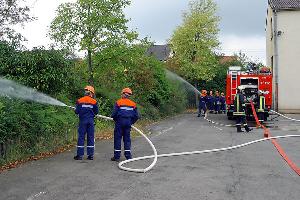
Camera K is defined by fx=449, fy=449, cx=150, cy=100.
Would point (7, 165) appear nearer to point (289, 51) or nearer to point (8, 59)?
point (8, 59)

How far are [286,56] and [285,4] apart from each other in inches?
160

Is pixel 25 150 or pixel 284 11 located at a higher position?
pixel 284 11

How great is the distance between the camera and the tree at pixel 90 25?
62.4 ft

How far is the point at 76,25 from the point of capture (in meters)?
19.4

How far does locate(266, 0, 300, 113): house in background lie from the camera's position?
33.8m

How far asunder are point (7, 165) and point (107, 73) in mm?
11569

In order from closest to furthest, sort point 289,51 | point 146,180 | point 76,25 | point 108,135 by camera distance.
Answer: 1. point 146,180
2. point 108,135
3. point 76,25
4. point 289,51

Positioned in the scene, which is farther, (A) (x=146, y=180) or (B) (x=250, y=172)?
(B) (x=250, y=172)

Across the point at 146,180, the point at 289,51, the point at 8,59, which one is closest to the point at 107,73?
the point at 8,59

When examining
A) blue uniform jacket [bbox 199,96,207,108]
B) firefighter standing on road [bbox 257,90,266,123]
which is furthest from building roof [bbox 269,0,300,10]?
firefighter standing on road [bbox 257,90,266,123]

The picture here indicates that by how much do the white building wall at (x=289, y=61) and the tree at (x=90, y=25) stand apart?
59.7ft

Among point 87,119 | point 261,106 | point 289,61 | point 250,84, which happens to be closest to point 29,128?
point 87,119

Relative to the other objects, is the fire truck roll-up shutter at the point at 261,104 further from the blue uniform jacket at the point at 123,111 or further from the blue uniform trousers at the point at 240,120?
the blue uniform jacket at the point at 123,111

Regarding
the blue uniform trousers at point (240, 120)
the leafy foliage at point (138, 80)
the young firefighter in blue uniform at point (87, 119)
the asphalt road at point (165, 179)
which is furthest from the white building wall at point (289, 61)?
the young firefighter in blue uniform at point (87, 119)
